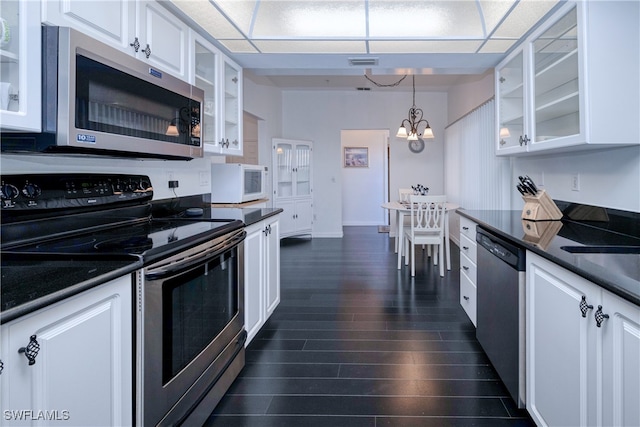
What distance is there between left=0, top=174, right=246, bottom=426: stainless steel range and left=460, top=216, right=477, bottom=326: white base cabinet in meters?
1.56

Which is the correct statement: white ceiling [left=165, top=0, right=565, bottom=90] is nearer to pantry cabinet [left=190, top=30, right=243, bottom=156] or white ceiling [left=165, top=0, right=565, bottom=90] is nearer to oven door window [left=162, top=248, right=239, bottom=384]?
pantry cabinet [left=190, top=30, right=243, bottom=156]

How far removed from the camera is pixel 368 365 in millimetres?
2283

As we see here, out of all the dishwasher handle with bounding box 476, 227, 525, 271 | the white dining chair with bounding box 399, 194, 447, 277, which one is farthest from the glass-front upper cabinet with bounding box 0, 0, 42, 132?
the white dining chair with bounding box 399, 194, 447, 277


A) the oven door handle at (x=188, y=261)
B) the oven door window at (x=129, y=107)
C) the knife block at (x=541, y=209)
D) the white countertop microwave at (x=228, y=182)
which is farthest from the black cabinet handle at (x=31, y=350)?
the white countertop microwave at (x=228, y=182)

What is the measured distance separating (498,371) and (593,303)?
3.42 ft

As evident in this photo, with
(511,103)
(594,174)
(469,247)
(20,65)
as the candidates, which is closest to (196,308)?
(20,65)

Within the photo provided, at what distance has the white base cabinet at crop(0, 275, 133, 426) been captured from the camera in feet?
2.64

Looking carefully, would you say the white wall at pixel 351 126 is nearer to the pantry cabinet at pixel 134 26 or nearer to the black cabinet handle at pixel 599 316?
the pantry cabinet at pixel 134 26

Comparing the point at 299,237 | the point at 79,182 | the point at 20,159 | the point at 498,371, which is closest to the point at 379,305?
the point at 498,371

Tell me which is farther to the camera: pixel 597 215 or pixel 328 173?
pixel 328 173

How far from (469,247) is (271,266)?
Result: 1.44 metres

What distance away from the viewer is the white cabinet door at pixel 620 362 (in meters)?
0.97

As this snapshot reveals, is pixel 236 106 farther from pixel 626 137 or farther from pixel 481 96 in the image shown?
pixel 481 96

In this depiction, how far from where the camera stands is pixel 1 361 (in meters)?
0.77
